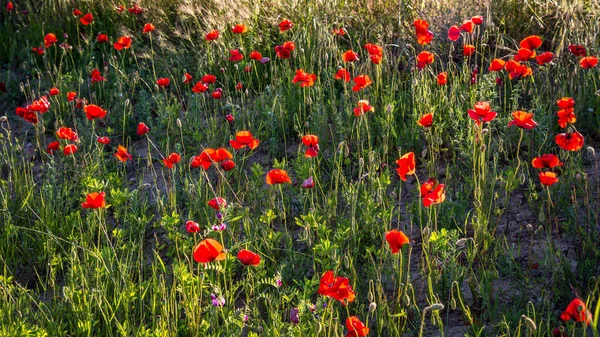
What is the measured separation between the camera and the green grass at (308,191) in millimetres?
2682

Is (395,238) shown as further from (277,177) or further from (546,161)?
(546,161)

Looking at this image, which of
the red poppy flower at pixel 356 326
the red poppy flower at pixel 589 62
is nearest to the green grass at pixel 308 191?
the red poppy flower at pixel 356 326

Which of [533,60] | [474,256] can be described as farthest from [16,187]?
[533,60]

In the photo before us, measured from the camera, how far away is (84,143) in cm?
400

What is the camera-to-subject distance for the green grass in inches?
106

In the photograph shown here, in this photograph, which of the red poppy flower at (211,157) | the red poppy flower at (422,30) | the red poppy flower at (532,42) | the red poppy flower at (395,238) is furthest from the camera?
the red poppy flower at (422,30)

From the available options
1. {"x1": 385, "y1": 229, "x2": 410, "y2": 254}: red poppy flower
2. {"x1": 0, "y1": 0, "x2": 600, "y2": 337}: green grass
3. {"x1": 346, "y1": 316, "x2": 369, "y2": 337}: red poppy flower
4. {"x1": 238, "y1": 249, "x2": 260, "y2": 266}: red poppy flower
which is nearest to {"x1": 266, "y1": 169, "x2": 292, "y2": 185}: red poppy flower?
{"x1": 0, "y1": 0, "x2": 600, "y2": 337}: green grass

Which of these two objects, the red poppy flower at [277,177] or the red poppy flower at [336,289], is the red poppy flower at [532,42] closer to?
the red poppy flower at [277,177]

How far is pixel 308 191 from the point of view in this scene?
3.27 metres

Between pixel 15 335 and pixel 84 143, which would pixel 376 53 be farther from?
pixel 15 335

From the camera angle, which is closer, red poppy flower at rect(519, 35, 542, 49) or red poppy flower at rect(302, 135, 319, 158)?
red poppy flower at rect(302, 135, 319, 158)

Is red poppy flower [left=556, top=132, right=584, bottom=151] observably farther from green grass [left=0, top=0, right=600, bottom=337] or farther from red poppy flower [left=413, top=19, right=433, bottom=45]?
red poppy flower [left=413, top=19, right=433, bottom=45]

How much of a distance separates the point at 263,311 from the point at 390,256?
0.49 metres

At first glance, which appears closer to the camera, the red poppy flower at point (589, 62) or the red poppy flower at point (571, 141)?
the red poppy flower at point (571, 141)
